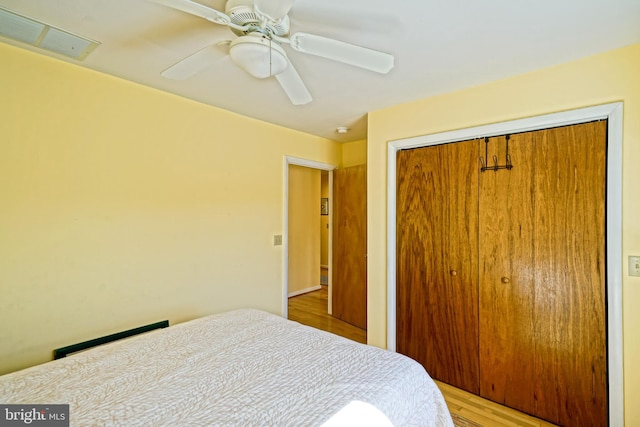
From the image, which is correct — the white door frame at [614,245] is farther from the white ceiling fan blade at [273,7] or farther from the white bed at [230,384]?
the white ceiling fan blade at [273,7]

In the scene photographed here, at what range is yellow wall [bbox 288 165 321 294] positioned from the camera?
16.0ft

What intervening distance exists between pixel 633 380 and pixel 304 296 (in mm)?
3891

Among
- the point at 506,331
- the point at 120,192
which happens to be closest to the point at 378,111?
the point at 506,331

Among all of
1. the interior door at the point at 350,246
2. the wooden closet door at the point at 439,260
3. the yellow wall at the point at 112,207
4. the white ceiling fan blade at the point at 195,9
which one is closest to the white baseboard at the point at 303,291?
the interior door at the point at 350,246

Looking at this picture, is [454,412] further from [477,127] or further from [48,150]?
[48,150]

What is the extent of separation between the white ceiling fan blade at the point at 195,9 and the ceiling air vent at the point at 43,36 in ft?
3.29

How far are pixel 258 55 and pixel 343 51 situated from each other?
37cm

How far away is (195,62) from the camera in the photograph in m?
1.40

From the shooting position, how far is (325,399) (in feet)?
3.57

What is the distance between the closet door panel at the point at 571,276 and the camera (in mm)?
1762

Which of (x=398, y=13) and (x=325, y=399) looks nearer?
(x=325, y=399)

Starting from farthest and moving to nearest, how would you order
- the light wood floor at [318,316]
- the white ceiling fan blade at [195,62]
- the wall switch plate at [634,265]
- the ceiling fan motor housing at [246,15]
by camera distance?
the light wood floor at [318,316], the wall switch plate at [634,265], the white ceiling fan blade at [195,62], the ceiling fan motor housing at [246,15]

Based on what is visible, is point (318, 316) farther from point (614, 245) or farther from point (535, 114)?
point (535, 114)

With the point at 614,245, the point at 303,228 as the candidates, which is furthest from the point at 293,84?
the point at 303,228
